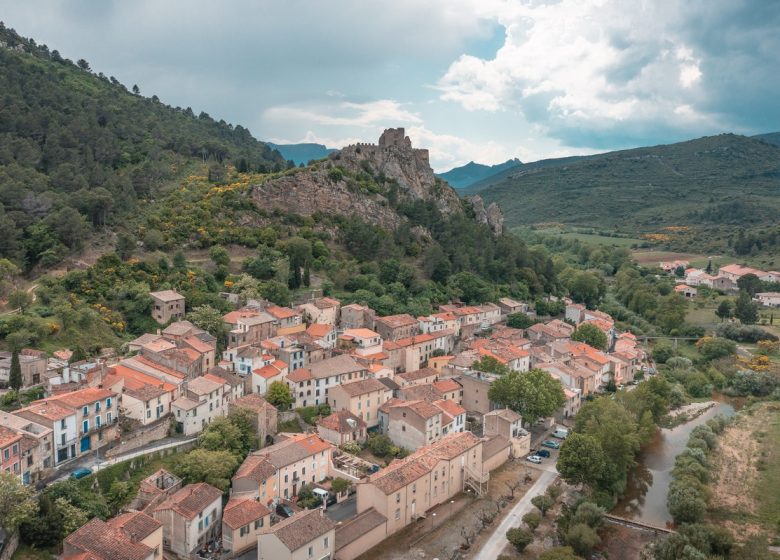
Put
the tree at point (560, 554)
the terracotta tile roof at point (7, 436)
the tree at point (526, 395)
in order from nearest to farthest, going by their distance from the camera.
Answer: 1. the terracotta tile roof at point (7, 436)
2. the tree at point (560, 554)
3. the tree at point (526, 395)

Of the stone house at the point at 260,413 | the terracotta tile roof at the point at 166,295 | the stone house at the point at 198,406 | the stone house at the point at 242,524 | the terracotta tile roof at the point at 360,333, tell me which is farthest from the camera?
the terracotta tile roof at the point at 360,333

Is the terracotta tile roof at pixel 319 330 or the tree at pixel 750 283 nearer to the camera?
the terracotta tile roof at pixel 319 330

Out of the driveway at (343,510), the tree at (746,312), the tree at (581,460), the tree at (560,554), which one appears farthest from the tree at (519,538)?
the tree at (746,312)

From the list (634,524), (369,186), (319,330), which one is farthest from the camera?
(369,186)

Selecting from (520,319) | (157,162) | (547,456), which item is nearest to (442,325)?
(520,319)

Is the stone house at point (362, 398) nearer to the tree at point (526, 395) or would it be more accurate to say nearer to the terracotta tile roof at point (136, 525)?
the tree at point (526, 395)

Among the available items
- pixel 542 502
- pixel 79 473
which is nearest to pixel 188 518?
pixel 79 473

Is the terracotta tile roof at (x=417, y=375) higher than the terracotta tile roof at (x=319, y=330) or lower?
lower

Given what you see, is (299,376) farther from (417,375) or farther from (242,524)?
(242,524)

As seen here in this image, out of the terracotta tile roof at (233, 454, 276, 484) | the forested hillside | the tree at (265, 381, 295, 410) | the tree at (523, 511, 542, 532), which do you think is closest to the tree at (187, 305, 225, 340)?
the tree at (265, 381, 295, 410)
